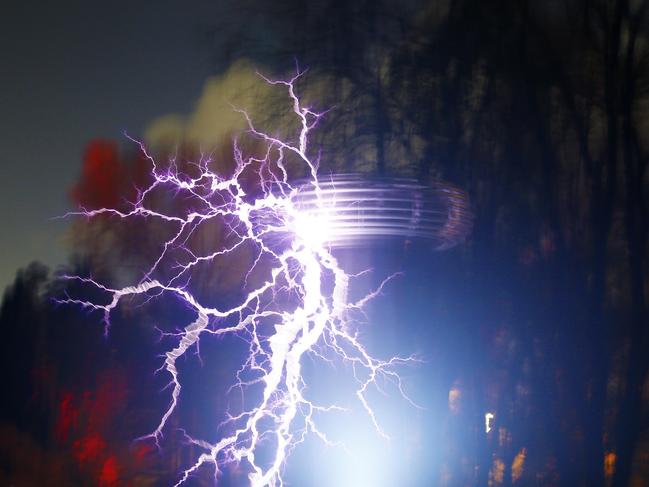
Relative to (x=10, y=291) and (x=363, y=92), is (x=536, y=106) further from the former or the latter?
(x=10, y=291)

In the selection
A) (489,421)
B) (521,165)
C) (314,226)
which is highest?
(521,165)

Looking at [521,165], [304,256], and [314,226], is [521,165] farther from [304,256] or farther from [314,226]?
[314,226]

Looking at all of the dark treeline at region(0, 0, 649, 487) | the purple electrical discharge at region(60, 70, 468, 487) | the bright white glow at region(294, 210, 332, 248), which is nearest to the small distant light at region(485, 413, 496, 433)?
the dark treeline at region(0, 0, 649, 487)

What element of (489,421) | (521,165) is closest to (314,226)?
(521,165)

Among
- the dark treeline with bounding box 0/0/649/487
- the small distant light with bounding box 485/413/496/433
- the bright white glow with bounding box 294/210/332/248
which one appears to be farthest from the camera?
the small distant light with bounding box 485/413/496/433

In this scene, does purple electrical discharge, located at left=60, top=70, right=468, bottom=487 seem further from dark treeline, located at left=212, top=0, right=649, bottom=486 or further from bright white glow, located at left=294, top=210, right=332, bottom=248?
dark treeline, located at left=212, top=0, right=649, bottom=486

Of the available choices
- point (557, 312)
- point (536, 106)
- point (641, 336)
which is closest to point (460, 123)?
point (536, 106)

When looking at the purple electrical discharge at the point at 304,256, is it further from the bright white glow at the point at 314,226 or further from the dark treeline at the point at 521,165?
the dark treeline at the point at 521,165

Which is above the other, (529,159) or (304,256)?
(529,159)

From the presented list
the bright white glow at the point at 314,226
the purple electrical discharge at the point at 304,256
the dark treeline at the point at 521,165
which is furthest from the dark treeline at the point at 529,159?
the bright white glow at the point at 314,226
